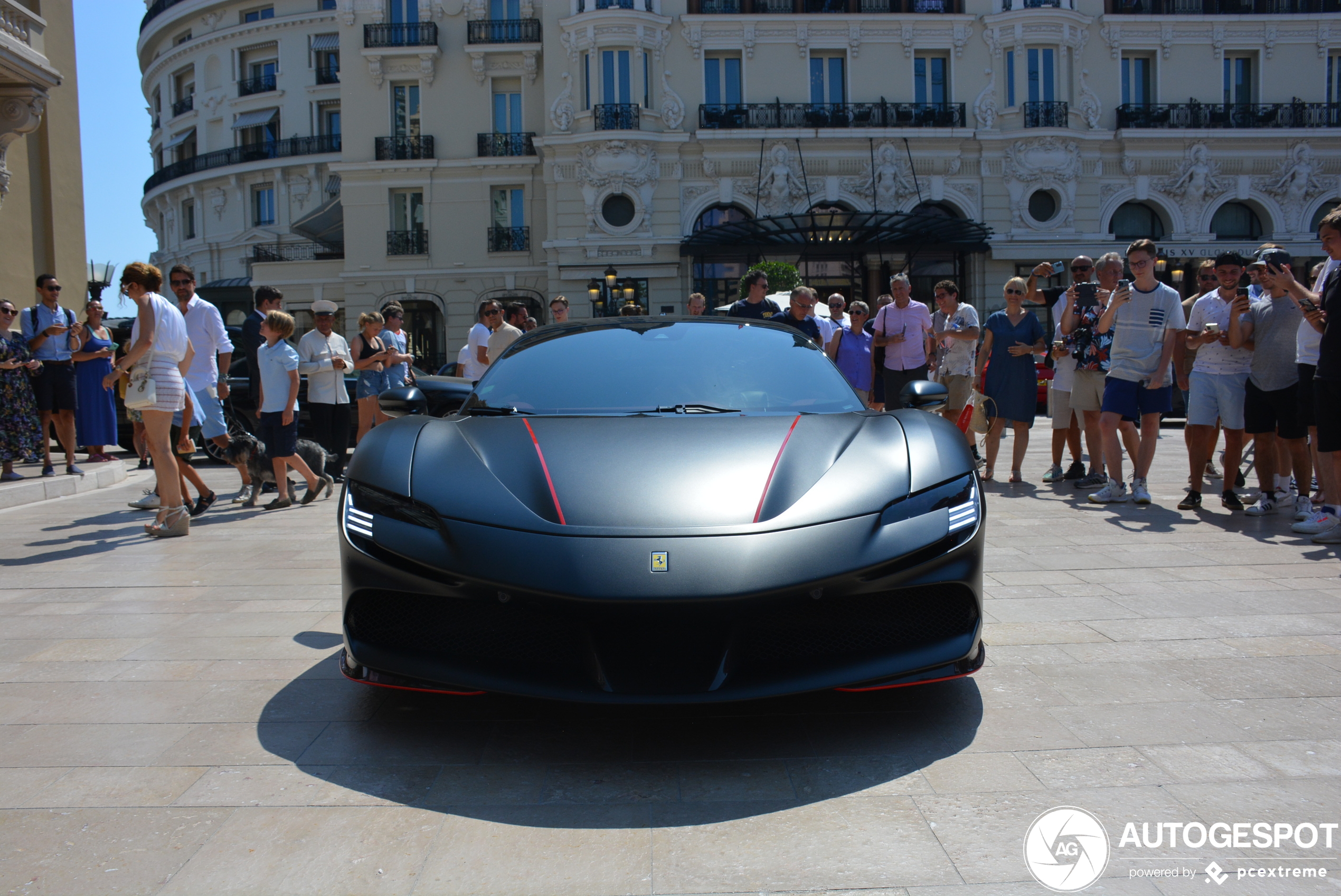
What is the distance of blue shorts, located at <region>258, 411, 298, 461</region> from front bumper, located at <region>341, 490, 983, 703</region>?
204 inches

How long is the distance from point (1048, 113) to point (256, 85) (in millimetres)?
31489

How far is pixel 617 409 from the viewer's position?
346 cm

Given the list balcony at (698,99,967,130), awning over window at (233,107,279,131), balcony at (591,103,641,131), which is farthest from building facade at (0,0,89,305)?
awning over window at (233,107,279,131)

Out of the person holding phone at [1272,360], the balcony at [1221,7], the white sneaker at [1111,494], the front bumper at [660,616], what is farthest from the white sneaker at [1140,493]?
the balcony at [1221,7]

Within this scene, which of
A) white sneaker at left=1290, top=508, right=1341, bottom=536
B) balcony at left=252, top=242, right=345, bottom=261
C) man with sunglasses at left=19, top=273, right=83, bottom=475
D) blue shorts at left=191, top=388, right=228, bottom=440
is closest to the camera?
white sneaker at left=1290, top=508, right=1341, bottom=536

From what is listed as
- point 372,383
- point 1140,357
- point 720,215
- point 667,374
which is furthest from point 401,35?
point 667,374

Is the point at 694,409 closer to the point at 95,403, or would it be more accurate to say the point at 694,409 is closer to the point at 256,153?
the point at 95,403

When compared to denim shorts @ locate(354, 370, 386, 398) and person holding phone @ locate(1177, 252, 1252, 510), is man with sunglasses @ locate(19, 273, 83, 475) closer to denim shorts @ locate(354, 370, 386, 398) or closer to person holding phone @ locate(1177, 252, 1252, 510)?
denim shorts @ locate(354, 370, 386, 398)

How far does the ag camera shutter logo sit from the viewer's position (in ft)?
6.61

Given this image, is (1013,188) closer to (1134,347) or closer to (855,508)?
(1134,347)

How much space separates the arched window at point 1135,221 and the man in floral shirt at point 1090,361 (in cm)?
2528

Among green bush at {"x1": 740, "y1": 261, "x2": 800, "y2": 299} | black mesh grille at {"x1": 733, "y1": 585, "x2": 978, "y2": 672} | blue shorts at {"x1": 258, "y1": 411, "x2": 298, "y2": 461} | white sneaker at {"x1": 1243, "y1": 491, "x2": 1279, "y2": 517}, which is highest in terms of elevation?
green bush at {"x1": 740, "y1": 261, "x2": 800, "y2": 299}

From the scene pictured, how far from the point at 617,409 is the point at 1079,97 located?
30490 millimetres

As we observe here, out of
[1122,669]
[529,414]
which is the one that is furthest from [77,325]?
[1122,669]
